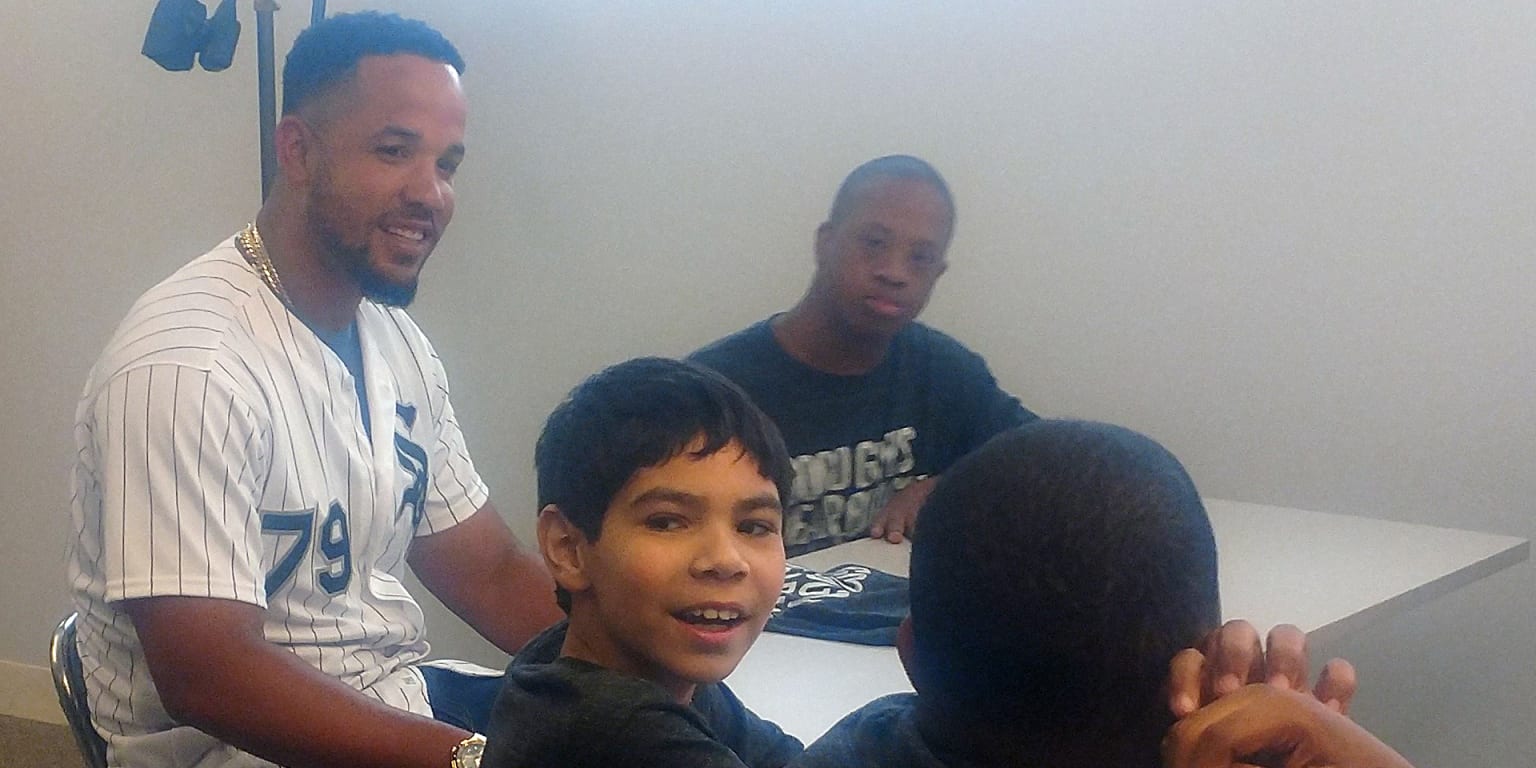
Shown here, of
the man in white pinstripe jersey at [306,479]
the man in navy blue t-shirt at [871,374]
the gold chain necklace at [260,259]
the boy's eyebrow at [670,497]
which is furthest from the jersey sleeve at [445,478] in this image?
the boy's eyebrow at [670,497]

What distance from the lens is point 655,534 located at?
0.91 m

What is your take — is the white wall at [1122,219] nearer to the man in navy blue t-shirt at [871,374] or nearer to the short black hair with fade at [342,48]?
the man in navy blue t-shirt at [871,374]

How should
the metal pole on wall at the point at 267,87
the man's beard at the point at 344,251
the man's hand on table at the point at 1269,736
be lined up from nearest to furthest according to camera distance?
1. the man's hand on table at the point at 1269,736
2. the man's beard at the point at 344,251
3. the metal pole on wall at the point at 267,87

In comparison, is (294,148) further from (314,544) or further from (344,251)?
(314,544)

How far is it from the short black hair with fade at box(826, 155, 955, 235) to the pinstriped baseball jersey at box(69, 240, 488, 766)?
829mm

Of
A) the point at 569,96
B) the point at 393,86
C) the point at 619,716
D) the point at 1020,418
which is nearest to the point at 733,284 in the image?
the point at 569,96

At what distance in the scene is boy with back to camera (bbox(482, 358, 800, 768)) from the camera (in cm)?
90

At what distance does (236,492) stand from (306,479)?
8 cm

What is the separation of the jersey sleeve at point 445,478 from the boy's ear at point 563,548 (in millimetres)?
549

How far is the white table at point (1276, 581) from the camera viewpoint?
4.02ft

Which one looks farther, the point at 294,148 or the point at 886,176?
the point at 886,176

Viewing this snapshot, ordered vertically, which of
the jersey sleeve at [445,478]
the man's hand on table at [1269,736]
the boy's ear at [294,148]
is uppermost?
the boy's ear at [294,148]

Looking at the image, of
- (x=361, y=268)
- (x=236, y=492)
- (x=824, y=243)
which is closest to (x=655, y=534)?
(x=236, y=492)

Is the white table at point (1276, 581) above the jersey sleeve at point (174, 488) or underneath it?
underneath
